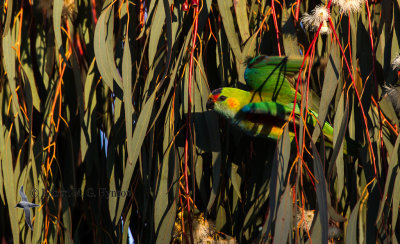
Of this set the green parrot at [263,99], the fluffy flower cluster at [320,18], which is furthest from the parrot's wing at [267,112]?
the fluffy flower cluster at [320,18]

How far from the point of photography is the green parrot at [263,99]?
151 centimetres

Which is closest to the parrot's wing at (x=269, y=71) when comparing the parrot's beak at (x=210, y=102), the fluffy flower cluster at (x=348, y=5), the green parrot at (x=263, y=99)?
the green parrot at (x=263, y=99)

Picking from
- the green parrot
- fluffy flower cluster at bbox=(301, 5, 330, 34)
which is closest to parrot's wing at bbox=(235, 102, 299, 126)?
the green parrot

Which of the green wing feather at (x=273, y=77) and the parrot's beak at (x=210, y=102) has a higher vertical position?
the green wing feather at (x=273, y=77)

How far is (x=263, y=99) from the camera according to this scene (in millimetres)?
1586

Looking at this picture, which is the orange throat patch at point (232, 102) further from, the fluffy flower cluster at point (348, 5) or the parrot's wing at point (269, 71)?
the fluffy flower cluster at point (348, 5)

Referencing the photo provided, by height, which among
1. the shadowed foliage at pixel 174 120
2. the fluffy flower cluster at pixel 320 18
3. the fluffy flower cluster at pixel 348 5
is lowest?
the shadowed foliage at pixel 174 120

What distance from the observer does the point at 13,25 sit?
1787 mm

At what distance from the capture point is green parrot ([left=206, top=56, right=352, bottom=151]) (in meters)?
1.51

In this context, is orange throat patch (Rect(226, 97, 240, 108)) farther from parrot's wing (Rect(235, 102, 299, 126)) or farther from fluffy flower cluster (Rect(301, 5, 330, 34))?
fluffy flower cluster (Rect(301, 5, 330, 34))

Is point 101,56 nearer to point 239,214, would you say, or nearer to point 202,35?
point 202,35

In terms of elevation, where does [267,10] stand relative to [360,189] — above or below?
above

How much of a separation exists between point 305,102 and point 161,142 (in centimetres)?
49

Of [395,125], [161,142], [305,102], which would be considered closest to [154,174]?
[161,142]
